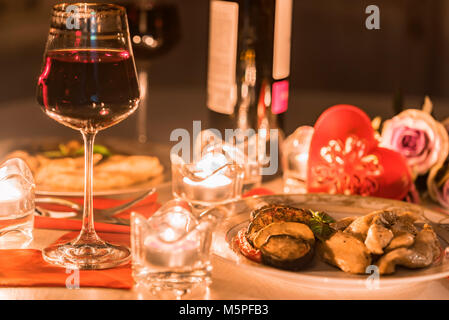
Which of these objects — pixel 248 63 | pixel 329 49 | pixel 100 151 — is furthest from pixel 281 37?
pixel 329 49

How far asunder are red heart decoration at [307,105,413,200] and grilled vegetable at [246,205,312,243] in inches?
10.7

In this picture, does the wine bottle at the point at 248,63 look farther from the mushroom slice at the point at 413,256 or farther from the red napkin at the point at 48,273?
the mushroom slice at the point at 413,256

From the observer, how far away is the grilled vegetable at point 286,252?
780mm

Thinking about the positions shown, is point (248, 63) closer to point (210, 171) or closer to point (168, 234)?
point (210, 171)

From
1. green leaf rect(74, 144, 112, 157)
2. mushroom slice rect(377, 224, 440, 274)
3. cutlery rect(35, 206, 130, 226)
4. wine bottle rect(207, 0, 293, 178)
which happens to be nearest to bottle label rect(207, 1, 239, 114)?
wine bottle rect(207, 0, 293, 178)

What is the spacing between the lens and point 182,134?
1.66m

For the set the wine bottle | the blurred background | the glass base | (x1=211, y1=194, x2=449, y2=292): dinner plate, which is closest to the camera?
(x1=211, y1=194, x2=449, y2=292): dinner plate

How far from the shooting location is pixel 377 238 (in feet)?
2.63

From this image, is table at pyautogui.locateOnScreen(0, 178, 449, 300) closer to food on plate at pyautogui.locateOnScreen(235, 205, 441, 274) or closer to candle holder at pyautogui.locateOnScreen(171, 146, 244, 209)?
food on plate at pyautogui.locateOnScreen(235, 205, 441, 274)

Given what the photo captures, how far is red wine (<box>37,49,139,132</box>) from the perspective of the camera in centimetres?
83

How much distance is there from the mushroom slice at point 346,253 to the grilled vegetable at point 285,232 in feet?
0.07

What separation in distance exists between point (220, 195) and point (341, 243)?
31 centimetres

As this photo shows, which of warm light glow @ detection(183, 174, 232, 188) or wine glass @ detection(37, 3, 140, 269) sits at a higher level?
wine glass @ detection(37, 3, 140, 269)

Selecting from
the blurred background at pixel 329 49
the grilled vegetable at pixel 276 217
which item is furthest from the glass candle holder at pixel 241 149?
the blurred background at pixel 329 49
